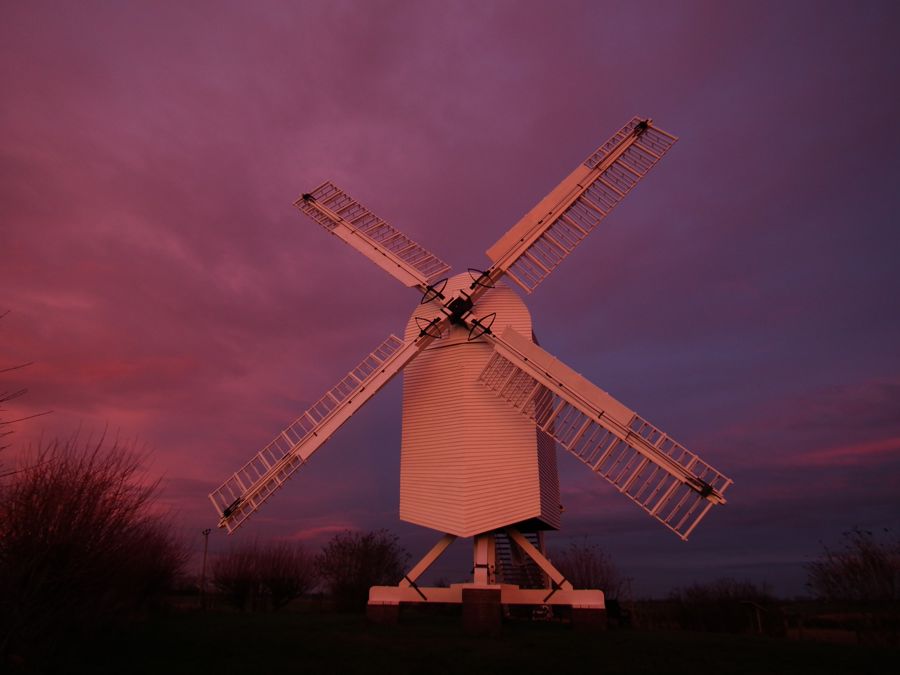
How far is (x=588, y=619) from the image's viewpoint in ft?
60.1

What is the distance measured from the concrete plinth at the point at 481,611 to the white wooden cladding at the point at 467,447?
5.44ft

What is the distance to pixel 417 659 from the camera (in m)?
12.9

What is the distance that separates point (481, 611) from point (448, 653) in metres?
4.20

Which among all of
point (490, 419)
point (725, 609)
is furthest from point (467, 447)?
point (725, 609)

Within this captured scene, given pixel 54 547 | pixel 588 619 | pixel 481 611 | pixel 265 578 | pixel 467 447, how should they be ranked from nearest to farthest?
pixel 54 547
pixel 481 611
pixel 588 619
pixel 467 447
pixel 265 578

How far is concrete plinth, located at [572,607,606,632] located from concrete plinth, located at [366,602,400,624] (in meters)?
5.62

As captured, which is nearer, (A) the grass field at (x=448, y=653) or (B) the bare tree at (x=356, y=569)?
(A) the grass field at (x=448, y=653)

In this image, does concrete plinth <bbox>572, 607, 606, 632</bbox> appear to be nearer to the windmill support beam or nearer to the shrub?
the windmill support beam

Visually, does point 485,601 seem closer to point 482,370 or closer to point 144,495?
point 482,370

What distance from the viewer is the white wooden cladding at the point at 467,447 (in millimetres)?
18609

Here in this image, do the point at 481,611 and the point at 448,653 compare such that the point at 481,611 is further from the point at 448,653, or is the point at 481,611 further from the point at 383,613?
the point at 448,653

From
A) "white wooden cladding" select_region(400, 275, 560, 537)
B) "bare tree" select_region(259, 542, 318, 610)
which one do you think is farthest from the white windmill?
"bare tree" select_region(259, 542, 318, 610)

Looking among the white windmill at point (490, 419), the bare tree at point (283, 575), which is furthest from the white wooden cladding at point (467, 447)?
the bare tree at point (283, 575)

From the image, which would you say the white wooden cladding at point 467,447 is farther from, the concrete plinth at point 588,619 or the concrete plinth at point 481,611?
the concrete plinth at point 588,619
